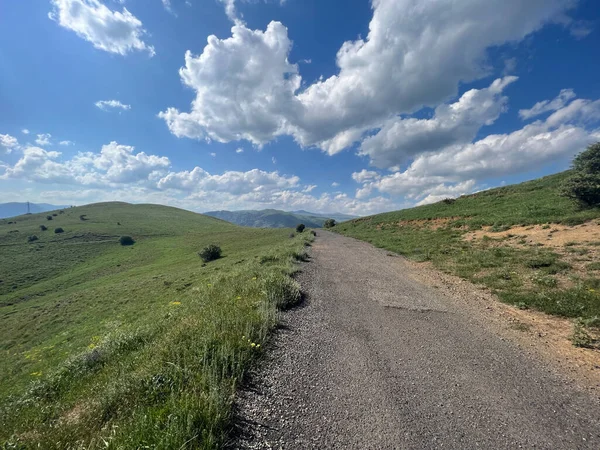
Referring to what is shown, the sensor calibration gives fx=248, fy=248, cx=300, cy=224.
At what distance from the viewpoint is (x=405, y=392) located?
4.77m

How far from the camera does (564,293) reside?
9.01 meters

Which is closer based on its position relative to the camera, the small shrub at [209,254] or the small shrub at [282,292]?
the small shrub at [282,292]

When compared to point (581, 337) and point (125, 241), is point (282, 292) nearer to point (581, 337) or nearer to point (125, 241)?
point (581, 337)

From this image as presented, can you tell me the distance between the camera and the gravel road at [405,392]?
380cm

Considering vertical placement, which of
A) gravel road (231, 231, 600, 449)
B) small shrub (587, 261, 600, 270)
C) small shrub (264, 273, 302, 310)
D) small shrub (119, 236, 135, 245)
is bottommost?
gravel road (231, 231, 600, 449)

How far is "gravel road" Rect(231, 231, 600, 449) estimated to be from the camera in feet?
12.5

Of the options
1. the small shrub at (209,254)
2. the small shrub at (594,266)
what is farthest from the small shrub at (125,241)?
the small shrub at (594,266)

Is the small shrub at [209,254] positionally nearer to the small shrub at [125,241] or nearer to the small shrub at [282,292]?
the small shrub at [282,292]

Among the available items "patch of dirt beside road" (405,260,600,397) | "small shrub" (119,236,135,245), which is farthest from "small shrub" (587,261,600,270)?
"small shrub" (119,236,135,245)

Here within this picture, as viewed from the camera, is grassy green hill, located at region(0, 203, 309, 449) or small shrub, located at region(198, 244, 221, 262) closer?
grassy green hill, located at region(0, 203, 309, 449)

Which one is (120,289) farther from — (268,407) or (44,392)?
(268,407)

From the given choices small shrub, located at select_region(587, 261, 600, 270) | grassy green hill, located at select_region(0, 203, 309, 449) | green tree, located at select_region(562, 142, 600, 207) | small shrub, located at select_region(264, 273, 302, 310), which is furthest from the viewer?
green tree, located at select_region(562, 142, 600, 207)

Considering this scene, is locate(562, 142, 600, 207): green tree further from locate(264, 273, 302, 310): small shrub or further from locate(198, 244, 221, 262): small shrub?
locate(198, 244, 221, 262): small shrub

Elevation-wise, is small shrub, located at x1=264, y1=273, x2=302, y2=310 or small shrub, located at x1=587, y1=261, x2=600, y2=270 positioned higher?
small shrub, located at x1=264, y1=273, x2=302, y2=310
